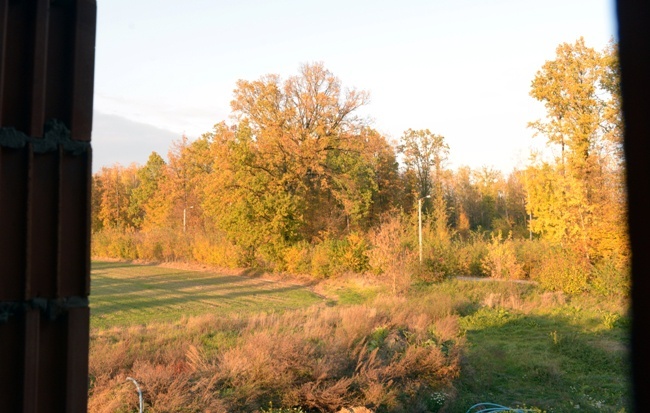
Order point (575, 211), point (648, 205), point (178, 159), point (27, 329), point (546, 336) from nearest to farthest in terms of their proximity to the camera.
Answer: point (648, 205)
point (27, 329)
point (546, 336)
point (575, 211)
point (178, 159)

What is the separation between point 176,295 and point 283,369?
69.8ft

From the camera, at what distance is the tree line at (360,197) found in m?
24.3

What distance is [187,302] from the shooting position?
27.0 meters

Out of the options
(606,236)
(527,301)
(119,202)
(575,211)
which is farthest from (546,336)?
(119,202)

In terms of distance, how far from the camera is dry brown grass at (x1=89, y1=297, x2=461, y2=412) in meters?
8.41

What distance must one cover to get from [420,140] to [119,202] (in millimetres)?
31272

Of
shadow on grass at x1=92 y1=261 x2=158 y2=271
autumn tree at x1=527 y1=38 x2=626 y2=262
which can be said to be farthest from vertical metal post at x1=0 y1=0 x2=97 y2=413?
shadow on grass at x1=92 y1=261 x2=158 y2=271

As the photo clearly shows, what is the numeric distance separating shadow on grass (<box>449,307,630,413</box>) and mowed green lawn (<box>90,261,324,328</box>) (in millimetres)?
9616

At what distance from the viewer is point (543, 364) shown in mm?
13133

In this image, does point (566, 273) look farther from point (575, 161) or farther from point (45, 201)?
point (45, 201)

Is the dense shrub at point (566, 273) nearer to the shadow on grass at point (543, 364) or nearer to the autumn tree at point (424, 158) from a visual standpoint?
the shadow on grass at point (543, 364)

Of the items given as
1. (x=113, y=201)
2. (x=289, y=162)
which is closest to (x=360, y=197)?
(x=289, y=162)

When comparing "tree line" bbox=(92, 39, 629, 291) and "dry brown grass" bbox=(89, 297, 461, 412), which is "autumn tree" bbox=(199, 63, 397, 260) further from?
"dry brown grass" bbox=(89, 297, 461, 412)

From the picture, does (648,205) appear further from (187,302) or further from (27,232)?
(187,302)
